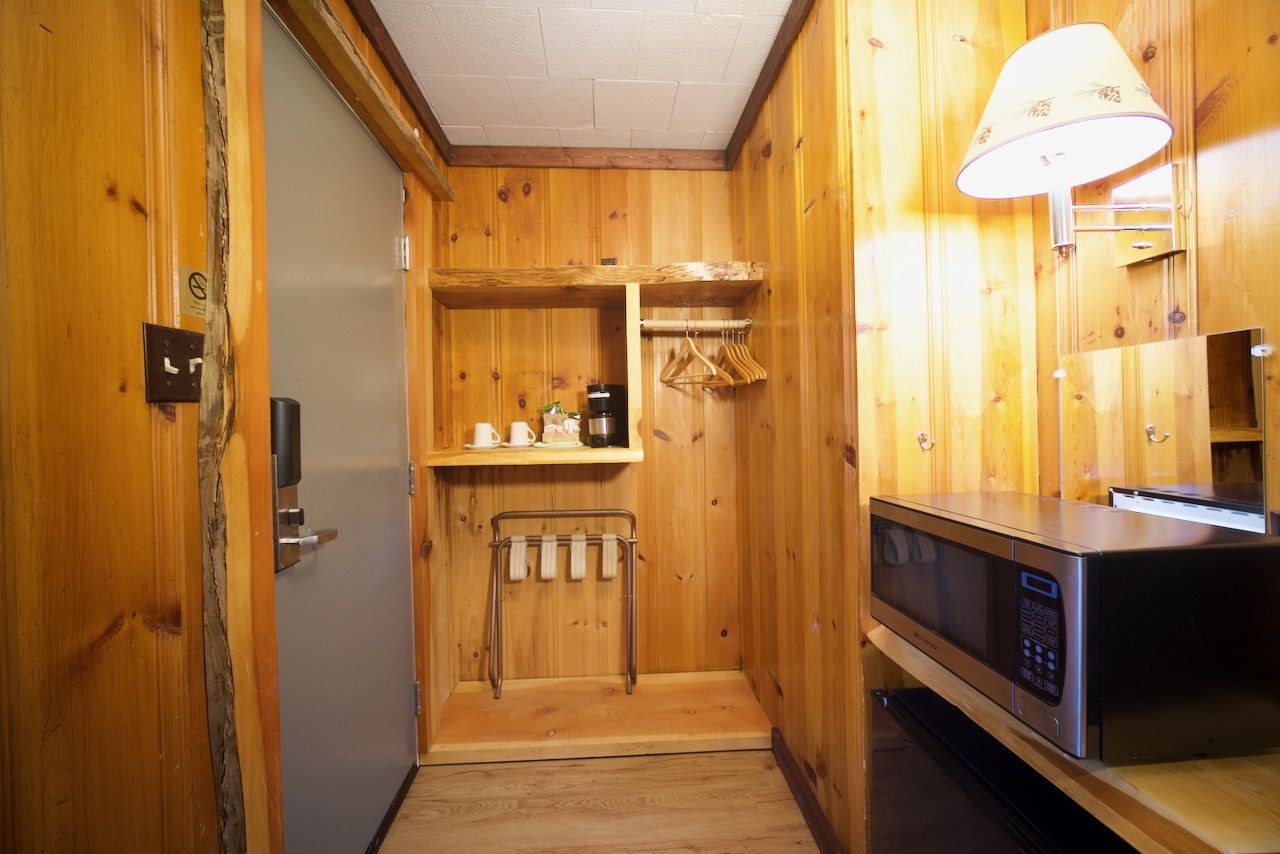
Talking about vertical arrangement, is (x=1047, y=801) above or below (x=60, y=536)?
below

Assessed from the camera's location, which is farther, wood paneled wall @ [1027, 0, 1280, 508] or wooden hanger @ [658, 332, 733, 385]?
wooden hanger @ [658, 332, 733, 385]

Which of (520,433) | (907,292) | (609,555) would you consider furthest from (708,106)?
(609,555)

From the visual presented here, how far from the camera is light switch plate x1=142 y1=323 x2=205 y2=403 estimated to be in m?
0.68

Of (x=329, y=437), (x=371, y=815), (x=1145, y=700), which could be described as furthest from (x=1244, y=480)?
(x=371, y=815)

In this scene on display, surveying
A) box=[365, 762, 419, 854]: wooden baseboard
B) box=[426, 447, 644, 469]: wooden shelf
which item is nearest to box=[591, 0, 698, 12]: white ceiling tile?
box=[426, 447, 644, 469]: wooden shelf

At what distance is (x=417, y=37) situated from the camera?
1.51 meters

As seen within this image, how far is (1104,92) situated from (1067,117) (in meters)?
0.06

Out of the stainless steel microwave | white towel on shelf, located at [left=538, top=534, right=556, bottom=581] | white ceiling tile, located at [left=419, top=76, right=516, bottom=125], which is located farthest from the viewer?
white towel on shelf, located at [left=538, top=534, right=556, bottom=581]

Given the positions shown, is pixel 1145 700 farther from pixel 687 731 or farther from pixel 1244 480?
pixel 687 731

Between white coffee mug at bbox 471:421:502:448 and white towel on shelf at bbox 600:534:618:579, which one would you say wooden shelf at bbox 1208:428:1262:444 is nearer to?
white towel on shelf at bbox 600:534:618:579

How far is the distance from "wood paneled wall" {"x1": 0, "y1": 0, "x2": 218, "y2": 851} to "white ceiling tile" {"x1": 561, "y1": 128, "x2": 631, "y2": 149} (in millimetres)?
1435

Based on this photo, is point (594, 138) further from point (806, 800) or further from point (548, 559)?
point (806, 800)

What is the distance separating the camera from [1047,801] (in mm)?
723

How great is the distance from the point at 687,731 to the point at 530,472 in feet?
4.00
